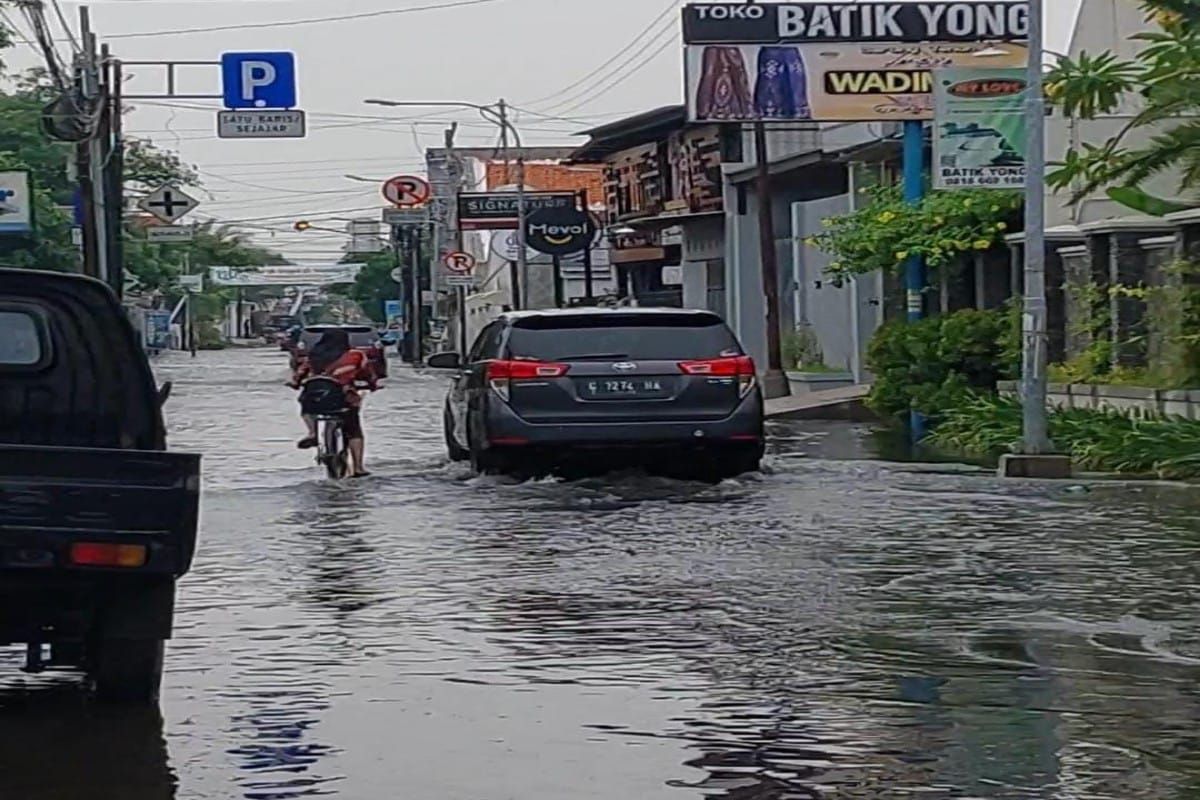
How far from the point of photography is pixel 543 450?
58.8 ft

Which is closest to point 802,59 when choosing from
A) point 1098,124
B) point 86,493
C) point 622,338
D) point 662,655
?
point 1098,124

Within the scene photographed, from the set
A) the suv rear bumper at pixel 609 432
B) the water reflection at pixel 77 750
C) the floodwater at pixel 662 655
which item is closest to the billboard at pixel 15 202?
the floodwater at pixel 662 655

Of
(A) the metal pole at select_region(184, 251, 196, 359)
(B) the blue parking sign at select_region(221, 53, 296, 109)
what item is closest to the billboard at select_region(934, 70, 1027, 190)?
(B) the blue parking sign at select_region(221, 53, 296, 109)

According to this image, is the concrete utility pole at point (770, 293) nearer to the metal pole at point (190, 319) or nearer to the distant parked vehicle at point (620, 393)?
the distant parked vehicle at point (620, 393)

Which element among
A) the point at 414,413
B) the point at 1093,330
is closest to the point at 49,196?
the point at 414,413

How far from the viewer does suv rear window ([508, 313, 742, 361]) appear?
59.4 feet

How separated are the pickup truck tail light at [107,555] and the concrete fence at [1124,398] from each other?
47.3 ft

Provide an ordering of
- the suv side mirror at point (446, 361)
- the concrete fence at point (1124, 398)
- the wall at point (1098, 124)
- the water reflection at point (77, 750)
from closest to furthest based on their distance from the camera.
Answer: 1. the water reflection at point (77, 750)
2. the concrete fence at point (1124, 398)
3. the suv side mirror at point (446, 361)
4. the wall at point (1098, 124)

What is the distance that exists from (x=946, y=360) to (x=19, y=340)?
59.7 feet

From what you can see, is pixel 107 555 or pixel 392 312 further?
pixel 392 312

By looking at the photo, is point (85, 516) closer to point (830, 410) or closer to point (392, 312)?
point (830, 410)

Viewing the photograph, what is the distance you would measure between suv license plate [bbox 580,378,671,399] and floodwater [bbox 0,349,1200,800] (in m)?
0.79

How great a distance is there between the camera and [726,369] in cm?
1805

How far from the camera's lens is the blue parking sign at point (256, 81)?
3584cm
